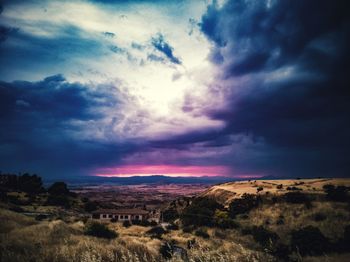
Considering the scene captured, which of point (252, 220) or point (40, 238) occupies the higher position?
point (40, 238)

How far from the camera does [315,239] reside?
23.9 m

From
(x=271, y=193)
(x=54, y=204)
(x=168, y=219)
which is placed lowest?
(x=168, y=219)

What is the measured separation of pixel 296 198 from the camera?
144 feet

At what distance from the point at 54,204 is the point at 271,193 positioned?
53211 millimetres

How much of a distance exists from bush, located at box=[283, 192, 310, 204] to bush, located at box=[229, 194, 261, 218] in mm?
5750

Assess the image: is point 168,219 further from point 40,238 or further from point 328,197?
point 40,238

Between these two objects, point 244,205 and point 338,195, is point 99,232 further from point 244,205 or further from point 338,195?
point 338,195

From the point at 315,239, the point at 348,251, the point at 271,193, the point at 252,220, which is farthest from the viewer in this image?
the point at 271,193

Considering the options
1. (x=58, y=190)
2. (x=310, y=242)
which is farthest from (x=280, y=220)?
(x=58, y=190)

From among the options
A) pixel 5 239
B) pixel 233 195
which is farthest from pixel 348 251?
pixel 233 195

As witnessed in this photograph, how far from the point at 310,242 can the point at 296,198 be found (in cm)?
2199

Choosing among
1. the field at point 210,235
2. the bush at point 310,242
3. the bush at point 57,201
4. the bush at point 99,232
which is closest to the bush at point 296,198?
the field at point 210,235

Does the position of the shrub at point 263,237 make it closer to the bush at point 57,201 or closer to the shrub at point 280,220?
the shrub at point 280,220

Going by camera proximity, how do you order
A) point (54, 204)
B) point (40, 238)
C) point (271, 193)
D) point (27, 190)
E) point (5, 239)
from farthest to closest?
point (27, 190), point (54, 204), point (271, 193), point (40, 238), point (5, 239)
